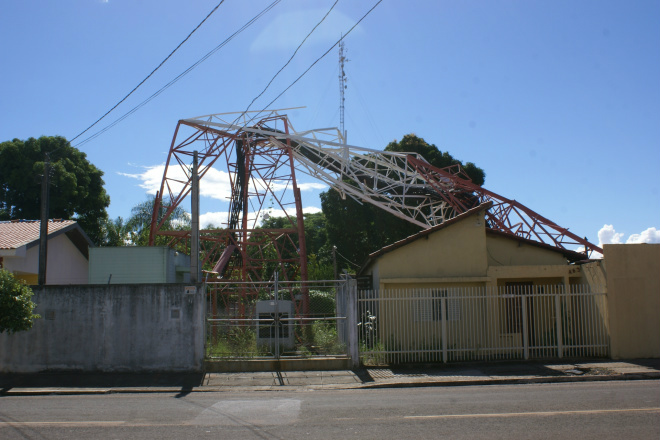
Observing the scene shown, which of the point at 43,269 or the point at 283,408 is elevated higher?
the point at 43,269

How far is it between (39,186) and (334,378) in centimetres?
2596

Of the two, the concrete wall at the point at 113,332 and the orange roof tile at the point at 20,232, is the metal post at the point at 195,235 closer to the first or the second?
the concrete wall at the point at 113,332

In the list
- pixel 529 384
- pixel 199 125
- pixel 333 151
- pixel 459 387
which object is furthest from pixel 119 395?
pixel 333 151

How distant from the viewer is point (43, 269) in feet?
48.1

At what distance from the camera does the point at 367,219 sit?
3600cm

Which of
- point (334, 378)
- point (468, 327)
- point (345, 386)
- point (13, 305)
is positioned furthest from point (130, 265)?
point (468, 327)

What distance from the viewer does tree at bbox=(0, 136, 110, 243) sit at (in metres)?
32.0

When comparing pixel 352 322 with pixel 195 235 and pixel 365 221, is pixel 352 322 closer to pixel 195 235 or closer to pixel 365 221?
pixel 195 235

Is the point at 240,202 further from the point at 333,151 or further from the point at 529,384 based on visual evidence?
the point at 529,384

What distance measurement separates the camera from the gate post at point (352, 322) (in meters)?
13.9

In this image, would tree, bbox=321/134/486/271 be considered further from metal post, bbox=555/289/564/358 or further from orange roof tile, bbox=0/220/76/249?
metal post, bbox=555/289/564/358

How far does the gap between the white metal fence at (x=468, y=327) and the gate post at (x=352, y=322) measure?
0.37 meters

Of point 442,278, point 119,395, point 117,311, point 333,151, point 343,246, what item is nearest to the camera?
point 119,395

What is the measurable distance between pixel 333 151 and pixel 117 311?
11.5 meters
